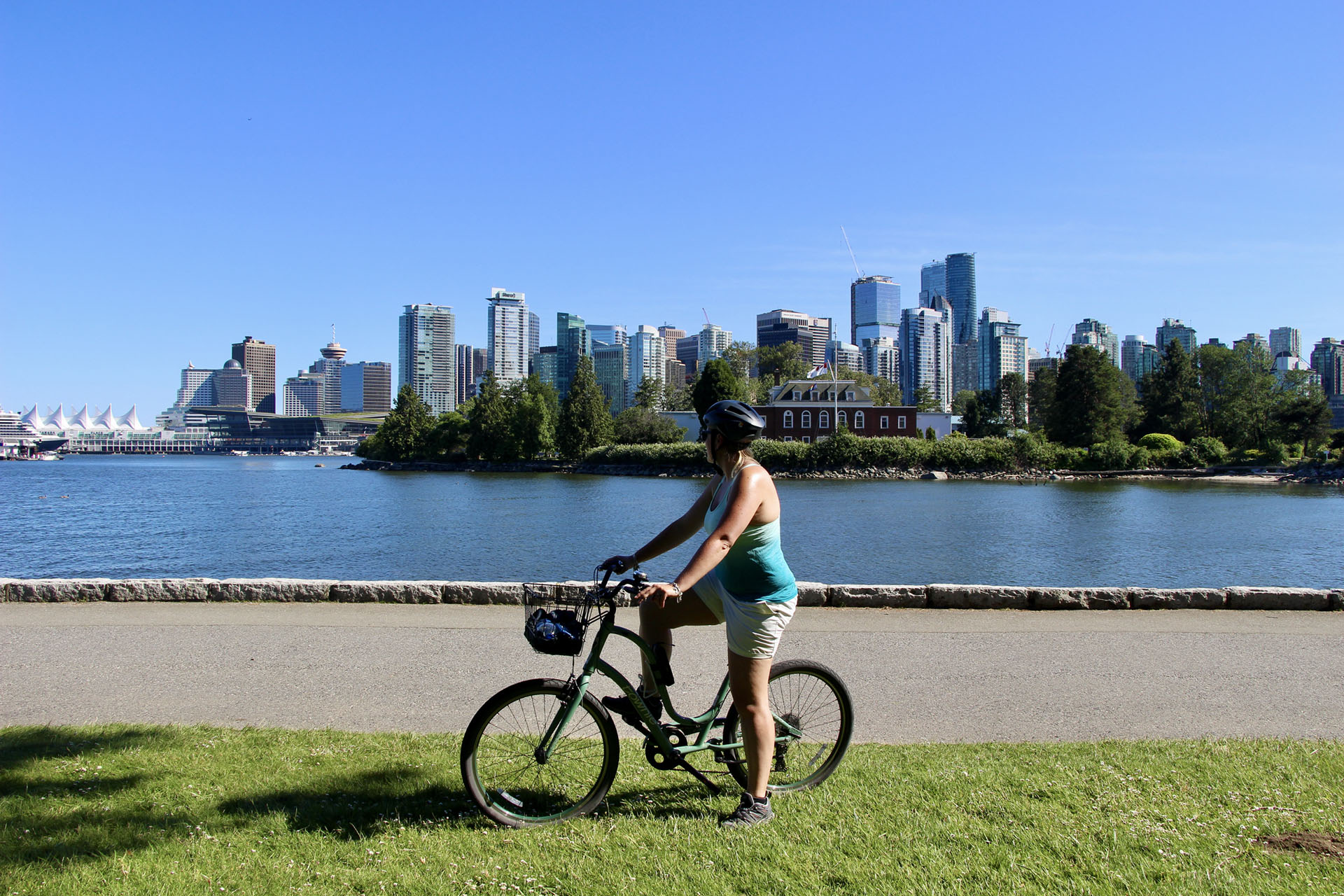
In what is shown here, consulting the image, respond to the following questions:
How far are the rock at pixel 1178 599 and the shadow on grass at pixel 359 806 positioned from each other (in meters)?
8.46

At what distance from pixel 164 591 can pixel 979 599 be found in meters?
9.44

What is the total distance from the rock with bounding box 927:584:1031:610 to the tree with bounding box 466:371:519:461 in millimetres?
101944

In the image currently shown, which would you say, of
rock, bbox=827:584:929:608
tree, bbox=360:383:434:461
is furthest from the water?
tree, bbox=360:383:434:461

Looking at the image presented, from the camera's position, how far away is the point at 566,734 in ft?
13.8

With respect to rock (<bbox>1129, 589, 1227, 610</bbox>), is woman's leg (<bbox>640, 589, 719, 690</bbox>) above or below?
above

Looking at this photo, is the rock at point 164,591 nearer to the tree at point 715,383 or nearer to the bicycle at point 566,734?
the bicycle at point 566,734

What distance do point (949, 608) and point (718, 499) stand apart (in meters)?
6.64

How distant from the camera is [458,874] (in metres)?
3.51

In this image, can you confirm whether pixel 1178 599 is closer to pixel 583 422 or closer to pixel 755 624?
pixel 755 624

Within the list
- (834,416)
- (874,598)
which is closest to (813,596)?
(874,598)

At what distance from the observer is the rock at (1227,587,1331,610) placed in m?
9.75

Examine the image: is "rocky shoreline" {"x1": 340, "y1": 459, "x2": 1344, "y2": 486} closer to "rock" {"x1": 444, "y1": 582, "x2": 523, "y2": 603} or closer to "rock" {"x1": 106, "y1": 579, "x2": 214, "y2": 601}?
"rock" {"x1": 444, "y1": 582, "x2": 523, "y2": 603}

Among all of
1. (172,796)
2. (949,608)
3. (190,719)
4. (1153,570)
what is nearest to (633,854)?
(172,796)

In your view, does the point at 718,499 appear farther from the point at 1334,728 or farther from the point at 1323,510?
the point at 1323,510
